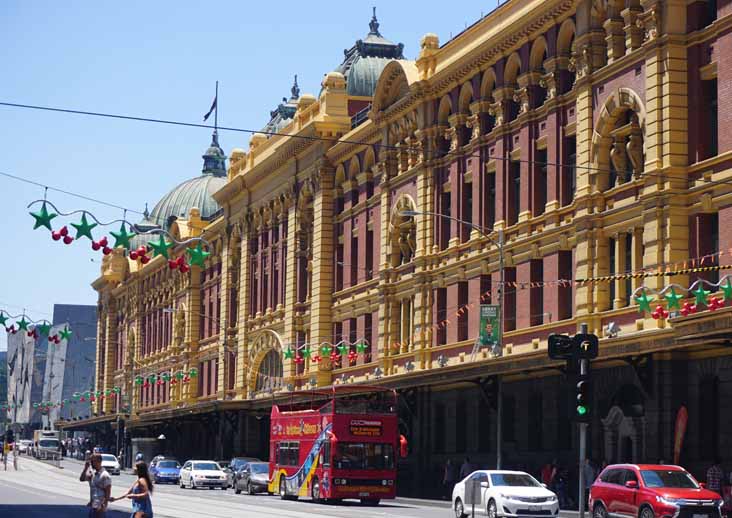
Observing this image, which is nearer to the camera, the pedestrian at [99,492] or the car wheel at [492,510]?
the pedestrian at [99,492]

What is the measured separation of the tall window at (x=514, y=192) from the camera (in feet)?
181

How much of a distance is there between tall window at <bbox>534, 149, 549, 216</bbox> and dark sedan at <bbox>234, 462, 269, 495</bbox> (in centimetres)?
1763

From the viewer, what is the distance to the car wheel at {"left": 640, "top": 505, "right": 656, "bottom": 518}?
3322 centimetres

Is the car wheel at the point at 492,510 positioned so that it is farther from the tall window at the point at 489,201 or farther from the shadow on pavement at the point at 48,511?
the tall window at the point at 489,201

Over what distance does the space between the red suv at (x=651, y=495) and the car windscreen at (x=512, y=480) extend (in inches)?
142

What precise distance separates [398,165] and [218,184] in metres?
72.3

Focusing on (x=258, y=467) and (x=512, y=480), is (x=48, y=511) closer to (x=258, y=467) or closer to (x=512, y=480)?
(x=512, y=480)

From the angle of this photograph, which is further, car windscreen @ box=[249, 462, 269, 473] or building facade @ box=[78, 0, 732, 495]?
car windscreen @ box=[249, 462, 269, 473]

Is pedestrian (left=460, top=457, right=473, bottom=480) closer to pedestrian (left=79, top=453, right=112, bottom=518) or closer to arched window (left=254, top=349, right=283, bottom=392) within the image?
arched window (left=254, top=349, right=283, bottom=392)

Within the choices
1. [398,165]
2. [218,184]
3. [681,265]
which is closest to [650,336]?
[681,265]

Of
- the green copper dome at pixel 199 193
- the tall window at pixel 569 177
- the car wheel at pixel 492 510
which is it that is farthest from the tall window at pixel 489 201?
the green copper dome at pixel 199 193

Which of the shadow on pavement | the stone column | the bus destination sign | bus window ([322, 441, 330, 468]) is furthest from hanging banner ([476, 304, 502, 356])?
the stone column

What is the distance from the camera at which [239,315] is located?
91.6 meters

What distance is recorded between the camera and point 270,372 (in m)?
85.0
